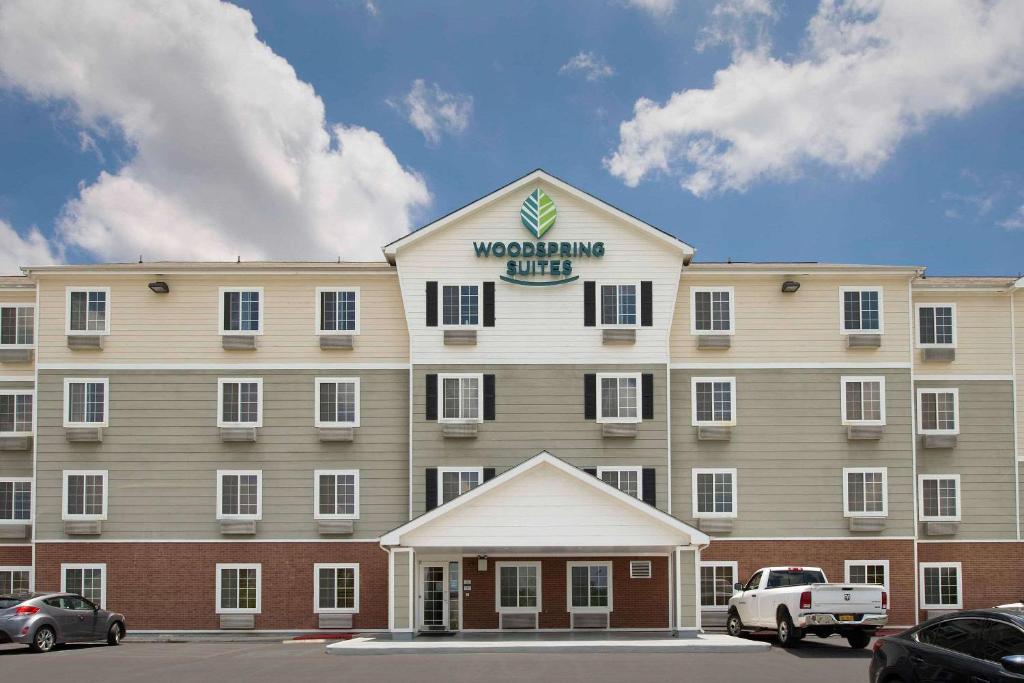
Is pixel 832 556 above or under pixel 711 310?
under

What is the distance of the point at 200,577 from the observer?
32.6m

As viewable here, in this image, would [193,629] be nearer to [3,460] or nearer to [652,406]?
[3,460]

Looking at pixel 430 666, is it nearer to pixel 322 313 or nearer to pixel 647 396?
pixel 647 396

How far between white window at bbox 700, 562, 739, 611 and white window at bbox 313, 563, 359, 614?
417 inches

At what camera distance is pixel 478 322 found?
32688 mm

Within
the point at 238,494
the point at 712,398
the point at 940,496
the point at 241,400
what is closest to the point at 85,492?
the point at 238,494

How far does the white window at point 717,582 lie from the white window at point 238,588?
44.7ft

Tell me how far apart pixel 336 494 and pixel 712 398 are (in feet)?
39.5

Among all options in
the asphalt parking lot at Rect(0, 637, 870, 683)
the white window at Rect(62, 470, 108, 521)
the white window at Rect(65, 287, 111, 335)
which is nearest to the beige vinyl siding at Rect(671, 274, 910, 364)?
the asphalt parking lot at Rect(0, 637, 870, 683)

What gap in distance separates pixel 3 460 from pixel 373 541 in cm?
1209

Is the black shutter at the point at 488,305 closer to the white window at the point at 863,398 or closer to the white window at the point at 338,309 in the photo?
the white window at the point at 338,309

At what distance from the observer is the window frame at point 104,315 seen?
109ft

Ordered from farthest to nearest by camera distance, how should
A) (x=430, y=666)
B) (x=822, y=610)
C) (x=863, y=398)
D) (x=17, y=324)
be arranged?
(x=17, y=324)
(x=863, y=398)
(x=822, y=610)
(x=430, y=666)

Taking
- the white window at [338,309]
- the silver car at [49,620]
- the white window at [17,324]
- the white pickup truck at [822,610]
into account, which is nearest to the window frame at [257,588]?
the silver car at [49,620]
